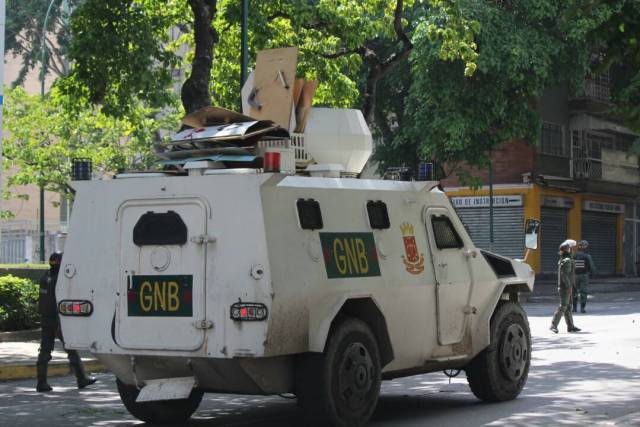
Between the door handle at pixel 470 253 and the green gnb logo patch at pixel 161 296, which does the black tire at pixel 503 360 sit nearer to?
the door handle at pixel 470 253

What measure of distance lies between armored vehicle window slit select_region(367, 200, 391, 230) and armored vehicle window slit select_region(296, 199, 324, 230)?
690mm

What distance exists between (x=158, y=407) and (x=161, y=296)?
1492mm

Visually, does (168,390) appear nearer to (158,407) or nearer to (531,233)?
(158,407)

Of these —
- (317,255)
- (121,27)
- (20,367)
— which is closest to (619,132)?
(121,27)

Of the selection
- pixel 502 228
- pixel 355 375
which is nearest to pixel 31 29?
pixel 502 228

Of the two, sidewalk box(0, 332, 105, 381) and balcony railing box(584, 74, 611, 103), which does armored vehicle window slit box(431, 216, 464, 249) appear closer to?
sidewalk box(0, 332, 105, 381)

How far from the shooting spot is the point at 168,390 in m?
8.98

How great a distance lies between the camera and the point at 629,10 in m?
7.79

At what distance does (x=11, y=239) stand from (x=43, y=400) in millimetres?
51439

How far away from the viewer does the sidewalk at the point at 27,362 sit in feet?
48.6

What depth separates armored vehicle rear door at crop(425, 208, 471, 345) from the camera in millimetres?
10414

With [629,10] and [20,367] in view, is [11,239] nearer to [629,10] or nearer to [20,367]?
[20,367]


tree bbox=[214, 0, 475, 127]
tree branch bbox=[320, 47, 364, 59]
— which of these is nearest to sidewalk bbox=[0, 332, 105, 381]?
tree bbox=[214, 0, 475, 127]

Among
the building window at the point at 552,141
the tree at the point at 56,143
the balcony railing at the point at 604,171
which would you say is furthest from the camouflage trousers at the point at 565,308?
the balcony railing at the point at 604,171
